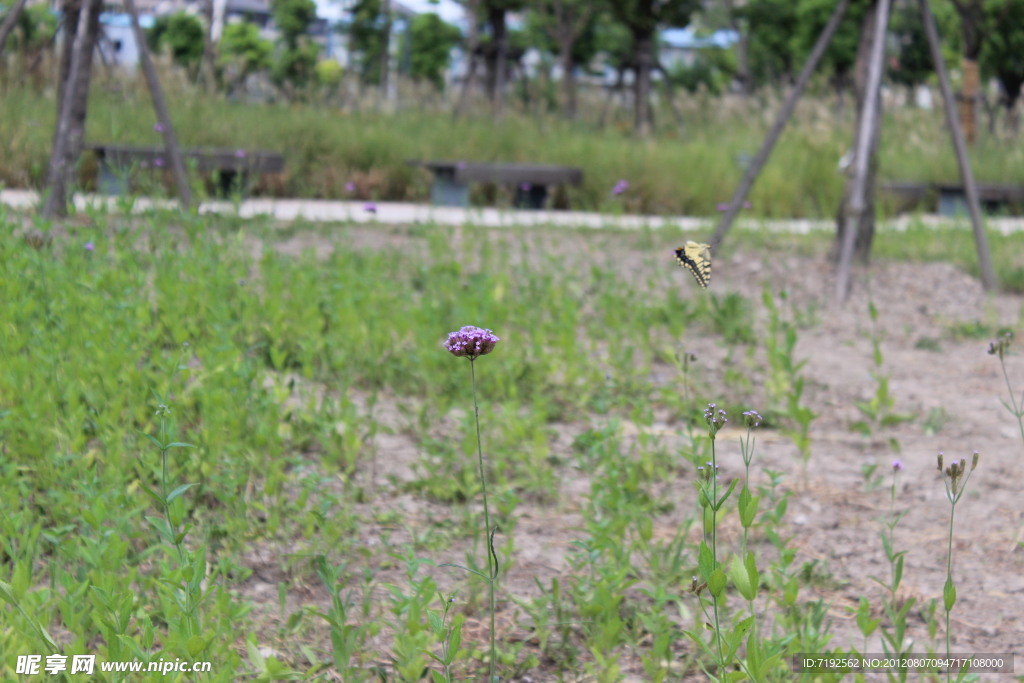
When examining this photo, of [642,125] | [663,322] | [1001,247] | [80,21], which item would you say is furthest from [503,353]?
[642,125]

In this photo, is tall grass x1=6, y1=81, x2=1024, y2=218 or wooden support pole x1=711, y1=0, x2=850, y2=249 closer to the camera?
wooden support pole x1=711, y1=0, x2=850, y2=249

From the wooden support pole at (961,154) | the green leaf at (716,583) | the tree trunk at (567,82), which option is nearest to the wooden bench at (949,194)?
the wooden support pole at (961,154)

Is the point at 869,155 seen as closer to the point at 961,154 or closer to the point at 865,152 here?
the point at 865,152

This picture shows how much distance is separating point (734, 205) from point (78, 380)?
161 inches

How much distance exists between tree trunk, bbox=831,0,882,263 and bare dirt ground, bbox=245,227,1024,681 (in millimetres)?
344

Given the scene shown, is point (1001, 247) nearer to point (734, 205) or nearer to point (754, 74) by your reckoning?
point (734, 205)

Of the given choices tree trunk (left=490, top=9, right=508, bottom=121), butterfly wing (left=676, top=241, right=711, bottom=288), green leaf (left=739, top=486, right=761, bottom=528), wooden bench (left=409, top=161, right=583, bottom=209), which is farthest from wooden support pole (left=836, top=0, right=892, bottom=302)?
tree trunk (left=490, top=9, right=508, bottom=121)

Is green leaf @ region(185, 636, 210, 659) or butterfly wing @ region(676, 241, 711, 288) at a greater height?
butterfly wing @ region(676, 241, 711, 288)

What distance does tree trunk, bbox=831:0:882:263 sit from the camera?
581cm

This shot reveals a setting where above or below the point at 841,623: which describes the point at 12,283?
above

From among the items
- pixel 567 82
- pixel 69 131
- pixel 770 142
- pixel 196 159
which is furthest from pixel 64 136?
pixel 567 82

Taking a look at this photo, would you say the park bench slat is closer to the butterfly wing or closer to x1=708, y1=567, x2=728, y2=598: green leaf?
the butterfly wing


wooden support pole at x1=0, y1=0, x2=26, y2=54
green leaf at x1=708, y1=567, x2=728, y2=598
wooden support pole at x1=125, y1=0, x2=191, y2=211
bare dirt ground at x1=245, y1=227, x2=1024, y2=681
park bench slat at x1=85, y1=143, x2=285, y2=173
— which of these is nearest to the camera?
green leaf at x1=708, y1=567, x2=728, y2=598

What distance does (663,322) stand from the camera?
500 cm
